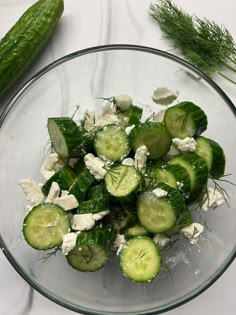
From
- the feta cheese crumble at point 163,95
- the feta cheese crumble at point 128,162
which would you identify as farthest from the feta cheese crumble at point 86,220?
the feta cheese crumble at point 163,95

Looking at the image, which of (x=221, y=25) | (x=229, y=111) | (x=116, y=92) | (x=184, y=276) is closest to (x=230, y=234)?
(x=184, y=276)

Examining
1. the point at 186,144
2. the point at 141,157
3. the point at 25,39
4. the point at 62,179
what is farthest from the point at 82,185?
the point at 25,39

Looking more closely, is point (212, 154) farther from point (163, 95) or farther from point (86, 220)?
point (86, 220)

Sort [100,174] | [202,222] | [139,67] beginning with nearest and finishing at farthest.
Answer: [100,174]
[202,222]
[139,67]

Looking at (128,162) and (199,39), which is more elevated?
(199,39)

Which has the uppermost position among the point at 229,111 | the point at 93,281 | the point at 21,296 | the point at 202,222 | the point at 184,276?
the point at 229,111

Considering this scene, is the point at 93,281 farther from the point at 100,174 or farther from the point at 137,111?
the point at 137,111
